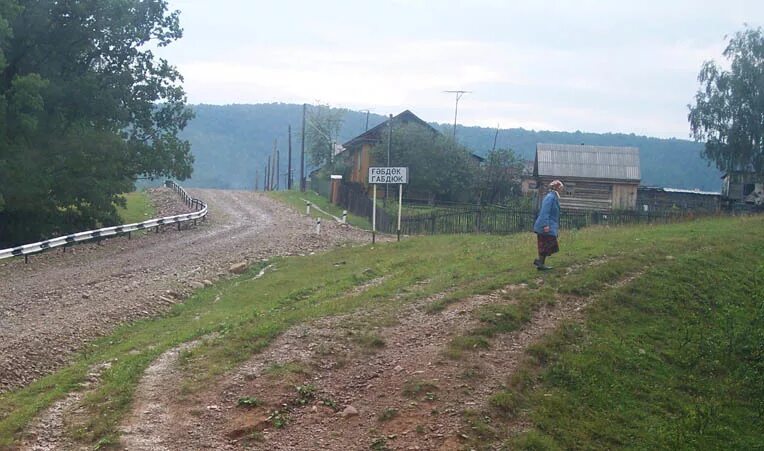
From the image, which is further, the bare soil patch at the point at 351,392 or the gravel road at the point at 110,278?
the gravel road at the point at 110,278

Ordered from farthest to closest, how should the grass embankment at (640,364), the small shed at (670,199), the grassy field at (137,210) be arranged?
the small shed at (670,199), the grassy field at (137,210), the grass embankment at (640,364)

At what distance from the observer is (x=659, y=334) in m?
11.5

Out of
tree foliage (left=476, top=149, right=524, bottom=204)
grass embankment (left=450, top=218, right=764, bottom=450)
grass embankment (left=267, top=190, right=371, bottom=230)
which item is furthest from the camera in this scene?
tree foliage (left=476, top=149, right=524, bottom=204)

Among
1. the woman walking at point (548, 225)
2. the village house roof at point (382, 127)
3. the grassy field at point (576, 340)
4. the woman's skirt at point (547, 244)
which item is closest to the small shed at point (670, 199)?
the village house roof at point (382, 127)

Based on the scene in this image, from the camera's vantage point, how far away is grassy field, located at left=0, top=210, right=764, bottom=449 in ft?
28.1

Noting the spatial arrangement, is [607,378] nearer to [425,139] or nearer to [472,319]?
[472,319]

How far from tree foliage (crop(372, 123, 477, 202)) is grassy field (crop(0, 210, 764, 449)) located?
117ft

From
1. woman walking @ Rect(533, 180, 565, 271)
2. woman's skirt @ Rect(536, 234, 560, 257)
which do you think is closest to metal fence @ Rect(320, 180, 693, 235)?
woman walking @ Rect(533, 180, 565, 271)

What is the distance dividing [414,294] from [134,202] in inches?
1714

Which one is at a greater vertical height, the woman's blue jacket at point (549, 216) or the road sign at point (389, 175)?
the road sign at point (389, 175)

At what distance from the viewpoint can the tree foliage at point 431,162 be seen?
180 ft

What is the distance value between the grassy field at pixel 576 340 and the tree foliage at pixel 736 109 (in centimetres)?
3992

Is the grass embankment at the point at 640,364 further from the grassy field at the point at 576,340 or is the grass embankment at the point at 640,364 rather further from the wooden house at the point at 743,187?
the wooden house at the point at 743,187

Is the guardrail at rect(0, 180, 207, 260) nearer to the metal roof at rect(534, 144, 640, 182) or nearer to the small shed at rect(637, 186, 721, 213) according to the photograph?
the metal roof at rect(534, 144, 640, 182)
